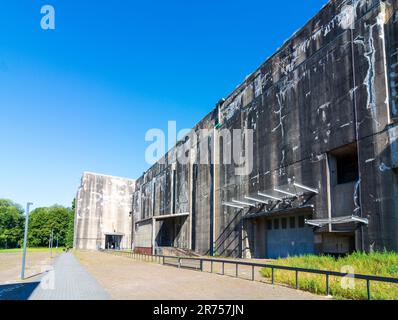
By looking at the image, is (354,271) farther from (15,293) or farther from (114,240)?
(114,240)

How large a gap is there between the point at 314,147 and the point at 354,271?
439 inches

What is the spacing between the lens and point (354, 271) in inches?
573

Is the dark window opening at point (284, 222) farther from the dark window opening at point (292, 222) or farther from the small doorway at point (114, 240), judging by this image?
the small doorway at point (114, 240)

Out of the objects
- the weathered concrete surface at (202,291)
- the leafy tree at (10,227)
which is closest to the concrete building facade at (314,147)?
the weathered concrete surface at (202,291)

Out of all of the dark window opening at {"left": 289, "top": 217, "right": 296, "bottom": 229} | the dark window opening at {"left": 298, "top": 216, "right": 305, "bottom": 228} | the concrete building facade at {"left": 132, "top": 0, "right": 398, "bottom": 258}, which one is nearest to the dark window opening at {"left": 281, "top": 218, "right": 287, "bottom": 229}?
the concrete building facade at {"left": 132, "top": 0, "right": 398, "bottom": 258}

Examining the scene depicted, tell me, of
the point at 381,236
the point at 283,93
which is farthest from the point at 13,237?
the point at 381,236

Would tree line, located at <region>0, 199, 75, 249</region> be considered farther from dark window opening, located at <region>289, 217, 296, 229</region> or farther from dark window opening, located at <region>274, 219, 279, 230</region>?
dark window opening, located at <region>289, 217, 296, 229</region>

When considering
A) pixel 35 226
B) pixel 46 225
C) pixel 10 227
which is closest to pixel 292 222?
pixel 46 225

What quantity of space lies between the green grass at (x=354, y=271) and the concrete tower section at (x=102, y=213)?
242 ft

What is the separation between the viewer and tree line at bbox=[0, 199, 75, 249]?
4026 inches

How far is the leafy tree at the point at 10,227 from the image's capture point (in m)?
101

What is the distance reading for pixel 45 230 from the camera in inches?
4146

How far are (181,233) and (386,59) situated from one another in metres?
35.0
